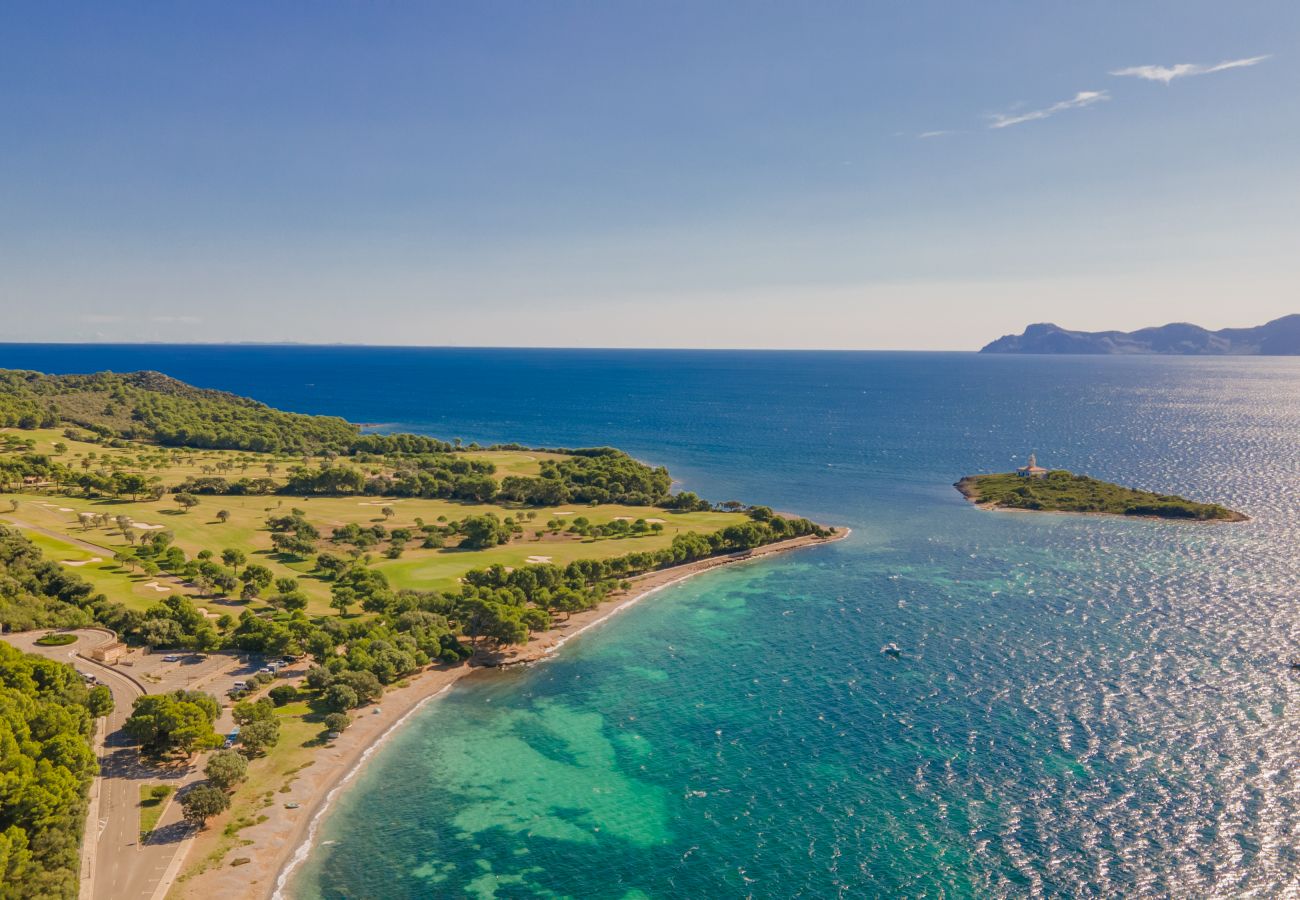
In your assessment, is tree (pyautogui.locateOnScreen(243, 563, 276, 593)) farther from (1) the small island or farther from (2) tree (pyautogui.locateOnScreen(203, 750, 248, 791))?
(1) the small island

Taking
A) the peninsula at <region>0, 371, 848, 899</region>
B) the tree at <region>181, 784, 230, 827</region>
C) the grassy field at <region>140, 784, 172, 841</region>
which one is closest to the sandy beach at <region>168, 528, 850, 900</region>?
the peninsula at <region>0, 371, 848, 899</region>

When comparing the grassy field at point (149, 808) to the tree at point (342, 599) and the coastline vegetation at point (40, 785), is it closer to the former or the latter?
the coastline vegetation at point (40, 785)

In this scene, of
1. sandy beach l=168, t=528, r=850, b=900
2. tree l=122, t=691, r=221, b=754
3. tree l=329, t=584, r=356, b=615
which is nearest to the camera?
sandy beach l=168, t=528, r=850, b=900

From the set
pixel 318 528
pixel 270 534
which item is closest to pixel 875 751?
pixel 318 528

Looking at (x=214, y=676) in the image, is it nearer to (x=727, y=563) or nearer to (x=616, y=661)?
(x=616, y=661)

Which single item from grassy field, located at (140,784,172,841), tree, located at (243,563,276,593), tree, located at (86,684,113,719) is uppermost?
tree, located at (243,563,276,593)

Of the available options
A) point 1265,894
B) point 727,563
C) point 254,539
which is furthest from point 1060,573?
point 254,539

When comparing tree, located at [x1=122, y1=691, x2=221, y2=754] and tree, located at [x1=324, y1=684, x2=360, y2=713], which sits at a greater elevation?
tree, located at [x1=122, y1=691, x2=221, y2=754]

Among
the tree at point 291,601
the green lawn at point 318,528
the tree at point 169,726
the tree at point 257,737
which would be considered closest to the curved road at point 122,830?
the tree at point 169,726
